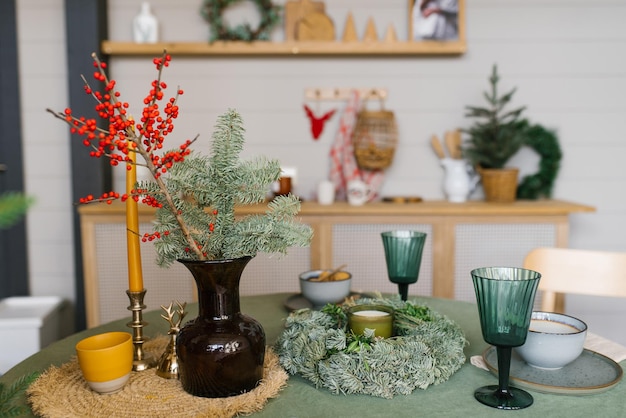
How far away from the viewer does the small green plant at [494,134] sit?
253cm

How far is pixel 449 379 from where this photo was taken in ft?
3.01

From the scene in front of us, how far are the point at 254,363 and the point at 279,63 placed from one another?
2.13 m

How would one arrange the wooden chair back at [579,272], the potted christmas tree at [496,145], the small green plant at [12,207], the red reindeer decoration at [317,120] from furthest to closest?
the red reindeer decoration at [317,120] < the potted christmas tree at [496,145] < the wooden chair back at [579,272] < the small green plant at [12,207]

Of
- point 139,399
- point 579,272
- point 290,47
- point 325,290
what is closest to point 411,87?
point 290,47

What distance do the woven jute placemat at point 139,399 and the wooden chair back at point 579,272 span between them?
98cm

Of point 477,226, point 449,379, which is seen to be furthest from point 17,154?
point 449,379

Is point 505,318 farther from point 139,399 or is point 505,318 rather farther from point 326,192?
point 326,192

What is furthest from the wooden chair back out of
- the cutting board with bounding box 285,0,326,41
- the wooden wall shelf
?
the cutting board with bounding box 285,0,326,41

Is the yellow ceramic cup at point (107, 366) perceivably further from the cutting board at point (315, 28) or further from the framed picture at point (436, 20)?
the framed picture at point (436, 20)

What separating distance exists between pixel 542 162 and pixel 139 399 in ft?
7.84

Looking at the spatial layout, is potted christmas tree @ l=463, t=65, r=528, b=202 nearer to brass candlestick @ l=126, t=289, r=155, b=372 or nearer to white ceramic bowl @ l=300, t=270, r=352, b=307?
white ceramic bowl @ l=300, t=270, r=352, b=307

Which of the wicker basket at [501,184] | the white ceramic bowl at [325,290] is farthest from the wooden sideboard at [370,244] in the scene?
the white ceramic bowl at [325,290]

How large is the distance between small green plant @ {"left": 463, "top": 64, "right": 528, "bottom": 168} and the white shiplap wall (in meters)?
0.16

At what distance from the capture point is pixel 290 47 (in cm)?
259
